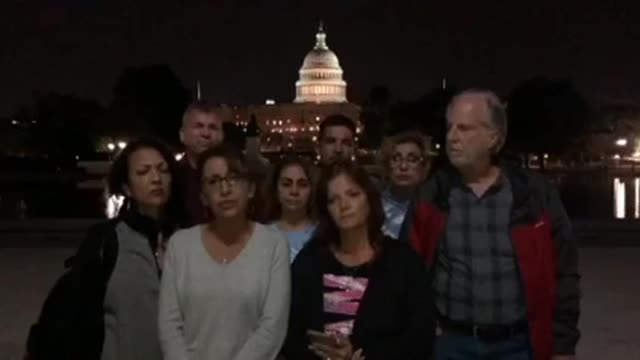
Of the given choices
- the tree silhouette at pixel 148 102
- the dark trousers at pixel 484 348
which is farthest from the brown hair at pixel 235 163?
the tree silhouette at pixel 148 102

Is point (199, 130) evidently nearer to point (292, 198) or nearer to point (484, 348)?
point (292, 198)

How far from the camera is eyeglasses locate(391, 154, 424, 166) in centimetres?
520

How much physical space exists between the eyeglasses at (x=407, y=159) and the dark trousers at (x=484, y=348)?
1.44m

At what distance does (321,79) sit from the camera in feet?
429

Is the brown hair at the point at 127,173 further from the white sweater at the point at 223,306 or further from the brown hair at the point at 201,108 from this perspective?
the brown hair at the point at 201,108

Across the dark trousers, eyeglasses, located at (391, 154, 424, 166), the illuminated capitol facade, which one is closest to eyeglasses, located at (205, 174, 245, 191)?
the dark trousers

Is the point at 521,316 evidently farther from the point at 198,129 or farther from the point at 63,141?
the point at 63,141

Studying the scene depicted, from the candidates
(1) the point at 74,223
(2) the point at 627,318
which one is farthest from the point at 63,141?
(2) the point at 627,318

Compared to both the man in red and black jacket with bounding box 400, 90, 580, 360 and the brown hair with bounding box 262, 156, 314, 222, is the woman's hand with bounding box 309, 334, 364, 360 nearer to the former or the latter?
the man in red and black jacket with bounding box 400, 90, 580, 360

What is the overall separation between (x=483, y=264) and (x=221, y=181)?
1116 mm

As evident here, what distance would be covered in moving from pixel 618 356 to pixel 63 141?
77.4 metres

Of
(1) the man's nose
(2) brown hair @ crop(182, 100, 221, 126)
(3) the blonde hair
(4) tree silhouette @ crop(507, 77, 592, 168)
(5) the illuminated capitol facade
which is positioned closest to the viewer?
(1) the man's nose

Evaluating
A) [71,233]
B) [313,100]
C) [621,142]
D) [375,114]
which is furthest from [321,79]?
[71,233]

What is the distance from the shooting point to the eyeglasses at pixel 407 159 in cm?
520
